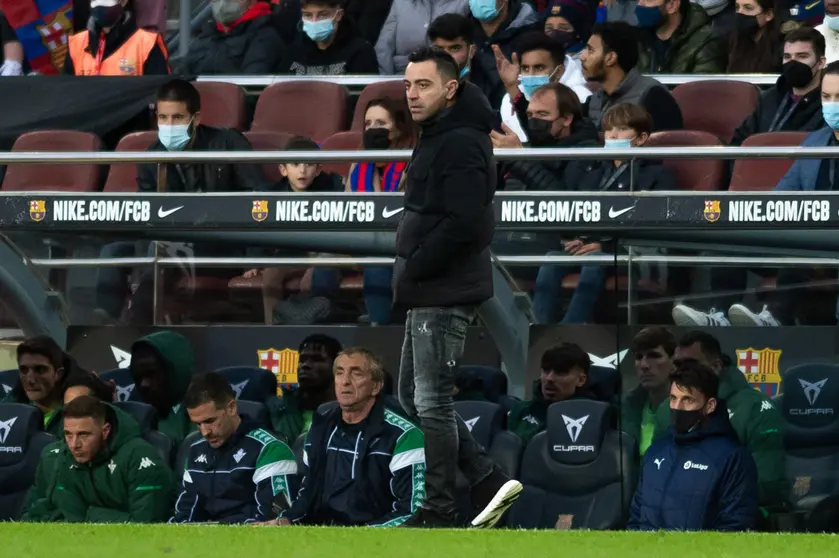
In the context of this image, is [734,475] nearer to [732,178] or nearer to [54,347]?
[732,178]

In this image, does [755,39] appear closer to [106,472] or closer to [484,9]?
[484,9]

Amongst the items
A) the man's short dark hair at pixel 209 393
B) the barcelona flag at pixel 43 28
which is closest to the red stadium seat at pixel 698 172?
the man's short dark hair at pixel 209 393

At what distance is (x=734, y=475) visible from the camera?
775cm

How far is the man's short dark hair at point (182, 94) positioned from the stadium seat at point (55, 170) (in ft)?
2.60

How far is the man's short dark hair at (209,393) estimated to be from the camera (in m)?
8.44

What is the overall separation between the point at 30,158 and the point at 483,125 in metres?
3.10

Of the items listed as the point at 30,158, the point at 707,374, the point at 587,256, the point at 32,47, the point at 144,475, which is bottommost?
the point at 144,475

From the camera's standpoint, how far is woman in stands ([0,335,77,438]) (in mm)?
9141

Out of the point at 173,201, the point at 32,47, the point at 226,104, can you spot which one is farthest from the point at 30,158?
the point at 32,47

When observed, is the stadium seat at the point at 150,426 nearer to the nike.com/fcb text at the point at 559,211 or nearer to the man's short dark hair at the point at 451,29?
the nike.com/fcb text at the point at 559,211

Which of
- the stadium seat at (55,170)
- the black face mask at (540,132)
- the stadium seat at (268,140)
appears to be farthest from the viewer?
the stadium seat at (268,140)

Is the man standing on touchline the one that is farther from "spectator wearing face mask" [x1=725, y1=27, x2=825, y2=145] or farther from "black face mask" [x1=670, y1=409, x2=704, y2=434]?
"spectator wearing face mask" [x1=725, y1=27, x2=825, y2=145]

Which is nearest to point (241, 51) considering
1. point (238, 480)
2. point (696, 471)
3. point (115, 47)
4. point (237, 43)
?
point (237, 43)

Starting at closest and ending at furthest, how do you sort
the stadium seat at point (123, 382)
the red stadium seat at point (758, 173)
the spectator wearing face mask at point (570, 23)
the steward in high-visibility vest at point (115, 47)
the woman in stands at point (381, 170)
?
the red stadium seat at point (758, 173)
the woman in stands at point (381, 170)
the stadium seat at point (123, 382)
the spectator wearing face mask at point (570, 23)
the steward in high-visibility vest at point (115, 47)
